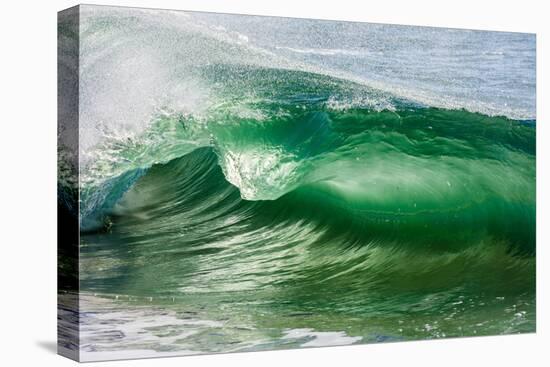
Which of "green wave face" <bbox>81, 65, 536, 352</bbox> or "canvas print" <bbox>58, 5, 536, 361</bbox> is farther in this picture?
"green wave face" <bbox>81, 65, 536, 352</bbox>

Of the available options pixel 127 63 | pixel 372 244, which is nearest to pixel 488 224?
pixel 372 244

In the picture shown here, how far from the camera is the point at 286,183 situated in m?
8.53

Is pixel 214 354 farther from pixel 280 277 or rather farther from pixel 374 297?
pixel 374 297

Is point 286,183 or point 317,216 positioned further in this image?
point 317,216

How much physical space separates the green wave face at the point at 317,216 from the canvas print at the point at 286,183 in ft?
0.05

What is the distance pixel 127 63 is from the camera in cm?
793

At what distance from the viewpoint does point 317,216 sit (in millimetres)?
8641

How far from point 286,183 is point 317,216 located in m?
0.38

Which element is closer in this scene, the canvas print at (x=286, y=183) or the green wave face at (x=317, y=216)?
the canvas print at (x=286, y=183)

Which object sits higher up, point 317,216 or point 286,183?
point 286,183

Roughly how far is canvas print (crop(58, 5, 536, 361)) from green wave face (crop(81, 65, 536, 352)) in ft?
0.05

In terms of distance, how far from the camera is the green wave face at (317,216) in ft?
26.3

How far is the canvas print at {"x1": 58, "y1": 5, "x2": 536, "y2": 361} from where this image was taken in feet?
25.8

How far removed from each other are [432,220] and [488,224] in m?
0.55
